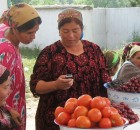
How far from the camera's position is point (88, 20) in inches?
522

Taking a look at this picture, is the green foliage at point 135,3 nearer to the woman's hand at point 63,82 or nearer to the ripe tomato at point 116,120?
the woman's hand at point 63,82

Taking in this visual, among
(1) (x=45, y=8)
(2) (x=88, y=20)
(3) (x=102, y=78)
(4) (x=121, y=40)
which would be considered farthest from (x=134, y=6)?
(3) (x=102, y=78)

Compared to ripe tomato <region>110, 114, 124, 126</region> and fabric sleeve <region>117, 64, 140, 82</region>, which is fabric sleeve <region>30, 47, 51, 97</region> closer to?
fabric sleeve <region>117, 64, 140, 82</region>

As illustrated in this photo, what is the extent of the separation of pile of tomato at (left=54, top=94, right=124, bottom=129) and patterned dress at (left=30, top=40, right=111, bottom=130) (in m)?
0.60

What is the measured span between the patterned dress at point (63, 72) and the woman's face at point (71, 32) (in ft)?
0.36

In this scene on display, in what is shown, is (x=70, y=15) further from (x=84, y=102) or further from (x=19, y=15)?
(x=84, y=102)

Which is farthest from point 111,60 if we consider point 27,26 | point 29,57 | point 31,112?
point 29,57

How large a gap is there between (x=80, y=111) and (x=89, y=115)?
55 millimetres

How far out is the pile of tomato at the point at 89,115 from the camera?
1.81m

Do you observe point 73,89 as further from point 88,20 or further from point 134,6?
point 134,6

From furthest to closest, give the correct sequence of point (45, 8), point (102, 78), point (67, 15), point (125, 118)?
point (45, 8) < point (102, 78) < point (67, 15) < point (125, 118)

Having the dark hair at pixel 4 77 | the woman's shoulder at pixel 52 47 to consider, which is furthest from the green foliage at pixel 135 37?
the dark hair at pixel 4 77

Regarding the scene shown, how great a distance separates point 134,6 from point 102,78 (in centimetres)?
1236

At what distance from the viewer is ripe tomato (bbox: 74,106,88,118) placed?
6.09 ft
